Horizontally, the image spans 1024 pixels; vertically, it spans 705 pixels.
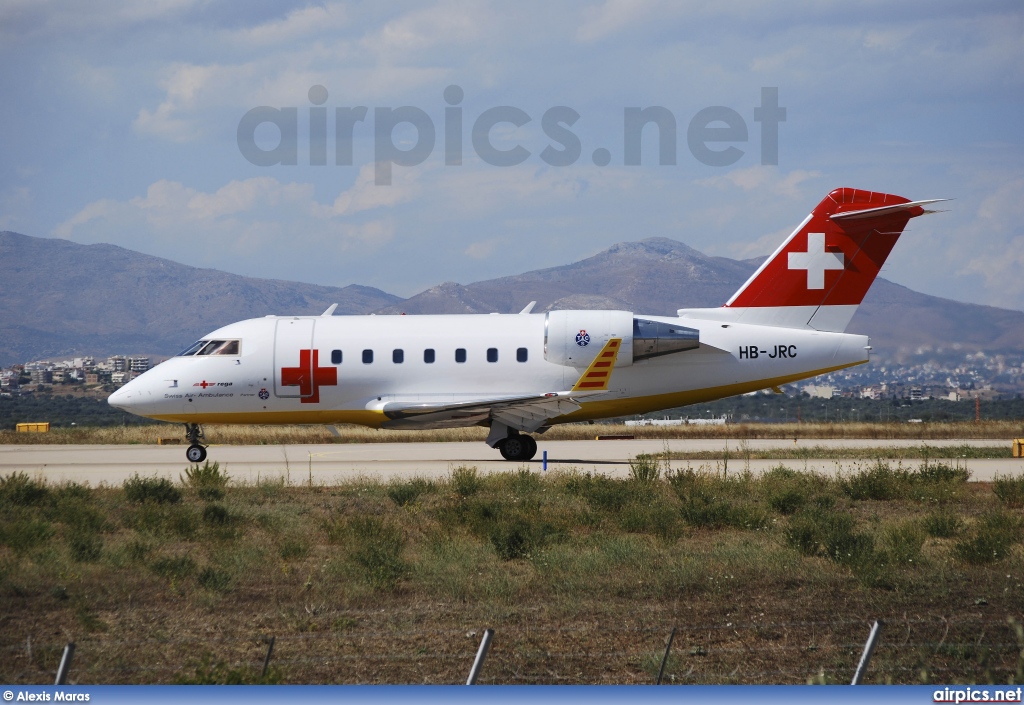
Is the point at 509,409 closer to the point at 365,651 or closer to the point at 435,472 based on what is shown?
the point at 435,472

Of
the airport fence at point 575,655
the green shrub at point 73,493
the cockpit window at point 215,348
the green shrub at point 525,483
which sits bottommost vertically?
the airport fence at point 575,655

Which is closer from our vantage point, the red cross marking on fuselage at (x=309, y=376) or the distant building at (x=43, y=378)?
the red cross marking on fuselage at (x=309, y=376)

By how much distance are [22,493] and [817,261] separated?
60.5 feet

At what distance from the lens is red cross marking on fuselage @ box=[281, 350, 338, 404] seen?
27484mm

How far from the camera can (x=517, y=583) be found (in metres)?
12.6

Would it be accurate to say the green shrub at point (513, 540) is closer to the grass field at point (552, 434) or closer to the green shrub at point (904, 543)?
the green shrub at point (904, 543)

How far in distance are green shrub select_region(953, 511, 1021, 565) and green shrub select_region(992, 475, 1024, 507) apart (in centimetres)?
275

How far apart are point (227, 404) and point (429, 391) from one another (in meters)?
5.07

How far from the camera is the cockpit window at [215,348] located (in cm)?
2802

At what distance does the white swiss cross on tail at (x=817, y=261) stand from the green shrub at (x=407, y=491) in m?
11.8

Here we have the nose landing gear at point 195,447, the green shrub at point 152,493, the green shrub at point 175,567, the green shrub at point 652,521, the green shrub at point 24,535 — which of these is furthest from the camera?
the nose landing gear at point 195,447

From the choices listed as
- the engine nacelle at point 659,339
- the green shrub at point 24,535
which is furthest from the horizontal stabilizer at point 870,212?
the green shrub at point 24,535

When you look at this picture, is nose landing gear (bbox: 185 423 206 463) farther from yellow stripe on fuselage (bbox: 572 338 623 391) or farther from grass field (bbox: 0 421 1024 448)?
grass field (bbox: 0 421 1024 448)

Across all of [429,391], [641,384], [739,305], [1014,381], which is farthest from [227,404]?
[1014,381]
